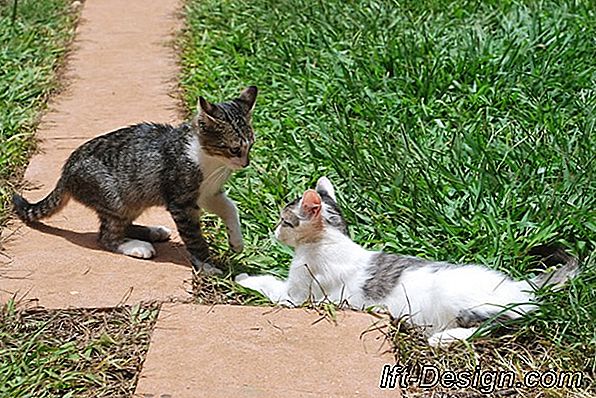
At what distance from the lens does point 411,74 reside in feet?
19.5

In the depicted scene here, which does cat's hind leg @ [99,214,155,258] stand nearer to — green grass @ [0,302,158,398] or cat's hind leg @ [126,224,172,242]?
cat's hind leg @ [126,224,172,242]

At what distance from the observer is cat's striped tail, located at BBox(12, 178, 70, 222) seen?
4660 mm

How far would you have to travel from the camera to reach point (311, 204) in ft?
→ 13.4

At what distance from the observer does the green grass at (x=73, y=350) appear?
11.2 feet

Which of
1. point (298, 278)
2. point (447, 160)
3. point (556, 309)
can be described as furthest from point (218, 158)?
point (556, 309)

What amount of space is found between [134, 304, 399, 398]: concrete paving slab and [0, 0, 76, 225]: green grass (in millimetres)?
1468

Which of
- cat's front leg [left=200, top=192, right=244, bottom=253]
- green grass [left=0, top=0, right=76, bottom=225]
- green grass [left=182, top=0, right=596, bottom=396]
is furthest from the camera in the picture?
green grass [left=0, top=0, right=76, bottom=225]

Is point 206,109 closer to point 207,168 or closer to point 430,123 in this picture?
point 207,168

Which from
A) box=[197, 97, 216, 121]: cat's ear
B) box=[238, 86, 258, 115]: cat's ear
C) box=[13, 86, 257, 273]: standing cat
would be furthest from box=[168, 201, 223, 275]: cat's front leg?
box=[238, 86, 258, 115]: cat's ear

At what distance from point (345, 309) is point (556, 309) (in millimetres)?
809

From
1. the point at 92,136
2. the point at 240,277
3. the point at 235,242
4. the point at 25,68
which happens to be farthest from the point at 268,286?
the point at 25,68

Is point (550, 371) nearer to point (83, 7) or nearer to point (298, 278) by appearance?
point (298, 278)

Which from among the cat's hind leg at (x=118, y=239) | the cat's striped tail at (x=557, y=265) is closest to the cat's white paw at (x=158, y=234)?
the cat's hind leg at (x=118, y=239)

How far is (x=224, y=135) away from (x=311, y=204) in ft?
1.81
